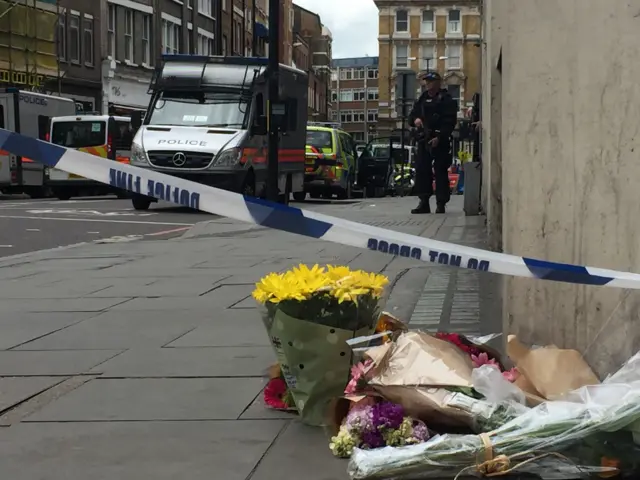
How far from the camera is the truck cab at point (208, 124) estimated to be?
64.1ft

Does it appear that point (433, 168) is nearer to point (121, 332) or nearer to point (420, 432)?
point (121, 332)

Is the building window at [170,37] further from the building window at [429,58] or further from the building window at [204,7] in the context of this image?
the building window at [429,58]

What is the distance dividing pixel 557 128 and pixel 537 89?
0.18 m

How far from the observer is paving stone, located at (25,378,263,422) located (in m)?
4.06

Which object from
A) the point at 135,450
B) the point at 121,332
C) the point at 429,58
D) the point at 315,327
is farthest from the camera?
the point at 429,58

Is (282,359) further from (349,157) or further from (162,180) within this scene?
(349,157)

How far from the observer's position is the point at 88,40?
4559 cm

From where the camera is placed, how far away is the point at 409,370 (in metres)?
3.53

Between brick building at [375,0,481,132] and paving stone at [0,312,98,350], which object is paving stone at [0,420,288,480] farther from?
brick building at [375,0,481,132]

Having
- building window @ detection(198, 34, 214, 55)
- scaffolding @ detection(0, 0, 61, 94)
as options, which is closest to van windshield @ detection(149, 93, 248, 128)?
scaffolding @ detection(0, 0, 61, 94)

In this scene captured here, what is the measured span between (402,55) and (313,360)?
98674 mm

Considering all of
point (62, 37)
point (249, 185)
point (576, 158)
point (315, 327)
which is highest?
point (62, 37)

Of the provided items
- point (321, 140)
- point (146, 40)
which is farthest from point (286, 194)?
point (146, 40)

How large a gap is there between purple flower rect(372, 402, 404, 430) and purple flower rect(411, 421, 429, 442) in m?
A: 0.06
